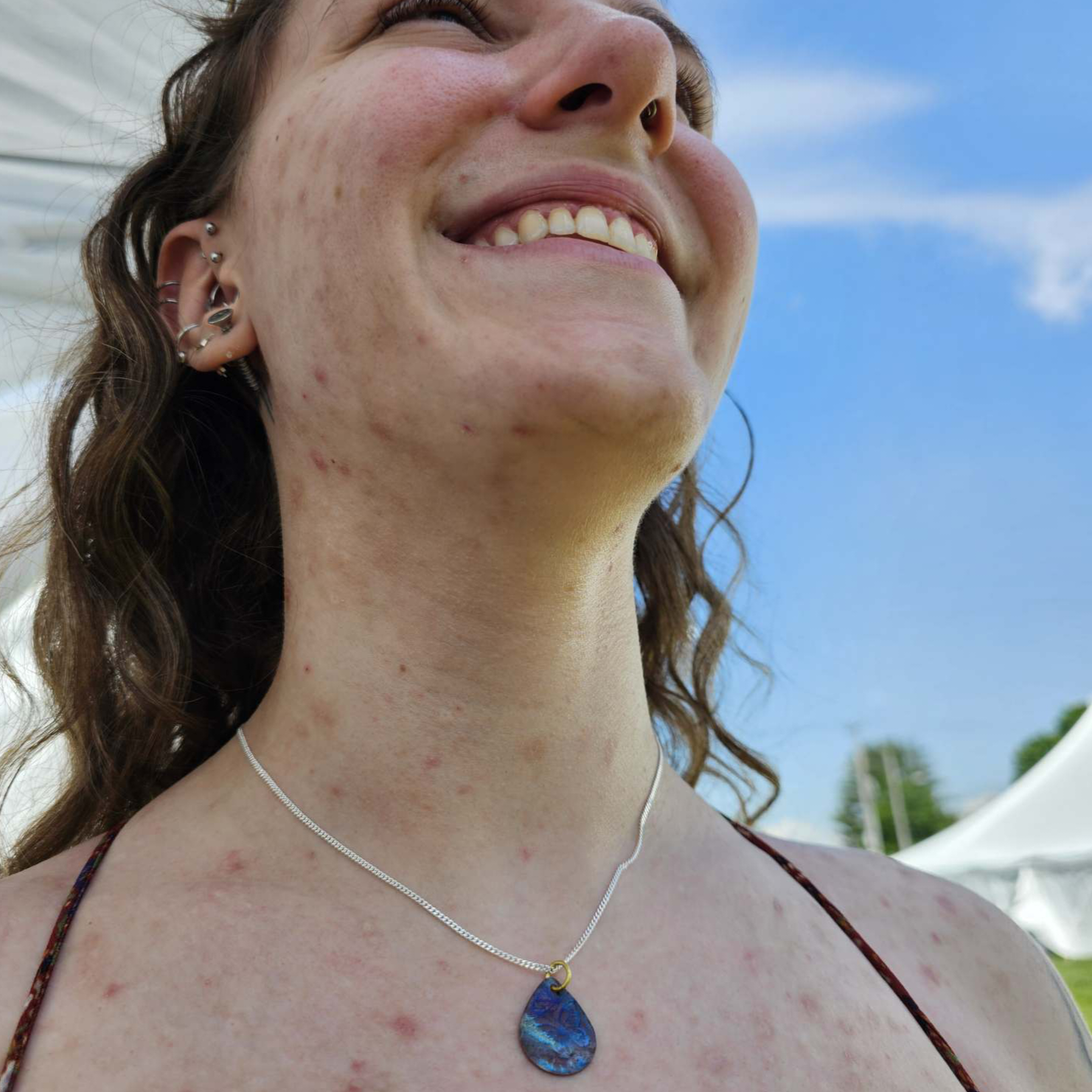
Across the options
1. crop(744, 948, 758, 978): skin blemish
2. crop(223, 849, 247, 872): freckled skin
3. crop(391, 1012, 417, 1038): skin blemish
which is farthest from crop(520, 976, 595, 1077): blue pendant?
crop(223, 849, 247, 872): freckled skin

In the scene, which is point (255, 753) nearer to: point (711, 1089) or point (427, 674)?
point (427, 674)

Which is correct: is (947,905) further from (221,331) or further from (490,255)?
(221,331)

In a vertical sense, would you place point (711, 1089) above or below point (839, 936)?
above

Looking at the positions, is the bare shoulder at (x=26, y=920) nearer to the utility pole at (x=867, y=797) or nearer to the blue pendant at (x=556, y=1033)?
the blue pendant at (x=556, y=1033)

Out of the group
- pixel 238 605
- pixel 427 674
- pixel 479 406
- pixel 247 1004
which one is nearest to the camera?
pixel 247 1004

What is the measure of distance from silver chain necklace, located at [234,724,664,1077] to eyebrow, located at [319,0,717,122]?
1.31m

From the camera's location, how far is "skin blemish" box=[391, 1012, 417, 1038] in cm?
125

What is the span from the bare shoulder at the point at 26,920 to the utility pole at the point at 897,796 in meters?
52.8

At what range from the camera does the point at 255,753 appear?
1.60 m

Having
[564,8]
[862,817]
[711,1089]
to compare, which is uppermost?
[564,8]

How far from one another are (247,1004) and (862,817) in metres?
58.1

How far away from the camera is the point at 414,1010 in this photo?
1.28 meters

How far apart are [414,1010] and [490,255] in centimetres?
92

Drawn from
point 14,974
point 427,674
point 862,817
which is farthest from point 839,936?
point 862,817
